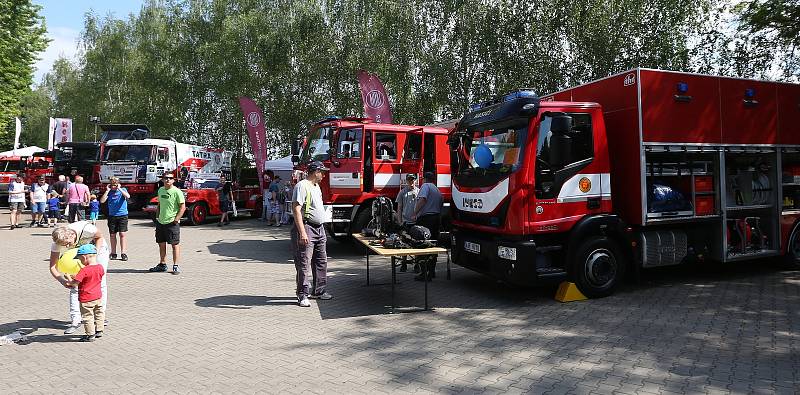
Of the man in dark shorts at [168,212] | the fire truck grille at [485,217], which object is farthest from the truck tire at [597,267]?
the man in dark shorts at [168,212]

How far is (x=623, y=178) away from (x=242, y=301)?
5.65 meters

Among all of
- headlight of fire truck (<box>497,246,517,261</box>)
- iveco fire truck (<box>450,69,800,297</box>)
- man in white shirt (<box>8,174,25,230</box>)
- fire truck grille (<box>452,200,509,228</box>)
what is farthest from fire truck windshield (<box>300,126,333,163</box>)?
A: man in white shirt (<box>8,174,25,230</box>)

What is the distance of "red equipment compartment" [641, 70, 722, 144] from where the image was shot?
7.11m

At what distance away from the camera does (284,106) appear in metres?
28.9

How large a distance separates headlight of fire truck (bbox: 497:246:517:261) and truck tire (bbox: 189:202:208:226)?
13789mm

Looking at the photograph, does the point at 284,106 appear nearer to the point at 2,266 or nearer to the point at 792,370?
the point at 2,266

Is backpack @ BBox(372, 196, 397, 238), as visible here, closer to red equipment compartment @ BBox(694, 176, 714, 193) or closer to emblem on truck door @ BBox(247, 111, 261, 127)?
red equipment compartment @ BBox(694, 176, 714, 193)

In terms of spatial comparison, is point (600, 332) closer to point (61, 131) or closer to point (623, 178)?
point (623, 178)

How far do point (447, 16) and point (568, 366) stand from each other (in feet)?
72.8

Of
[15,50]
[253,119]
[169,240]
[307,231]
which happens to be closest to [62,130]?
[15,50]

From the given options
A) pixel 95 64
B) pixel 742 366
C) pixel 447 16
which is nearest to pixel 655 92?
pixel 742 366

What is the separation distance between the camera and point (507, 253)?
6.73m

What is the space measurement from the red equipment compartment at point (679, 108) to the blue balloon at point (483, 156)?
6.81 ft

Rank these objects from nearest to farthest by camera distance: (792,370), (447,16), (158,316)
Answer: (792,370)
(158,316)
(447,16)
